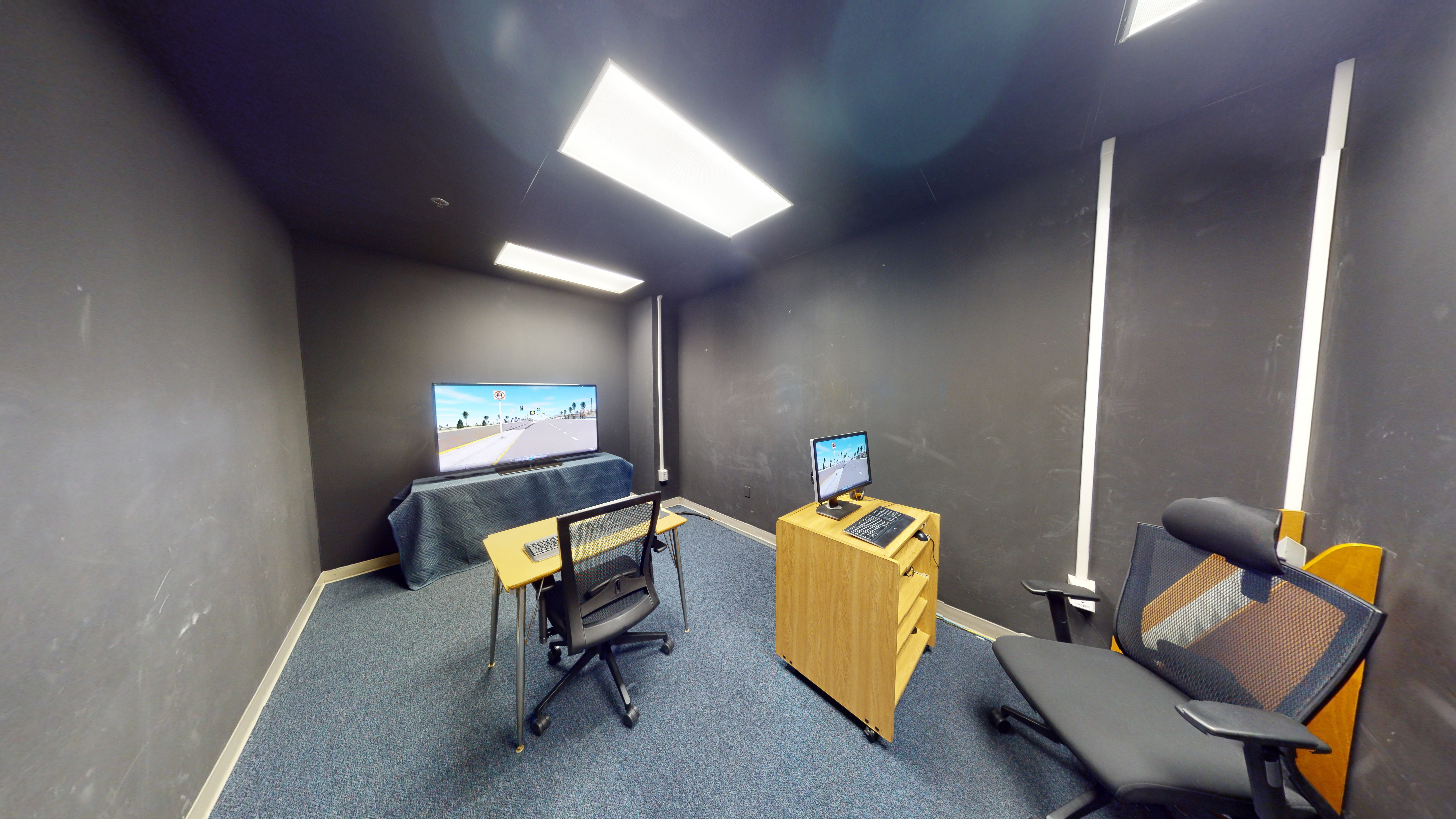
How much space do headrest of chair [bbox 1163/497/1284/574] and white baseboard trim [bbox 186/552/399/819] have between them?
3.31m

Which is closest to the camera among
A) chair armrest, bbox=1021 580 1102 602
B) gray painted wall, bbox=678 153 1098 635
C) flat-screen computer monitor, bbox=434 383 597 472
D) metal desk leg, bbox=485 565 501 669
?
chair armrest, bbox=1021 580 1102 602

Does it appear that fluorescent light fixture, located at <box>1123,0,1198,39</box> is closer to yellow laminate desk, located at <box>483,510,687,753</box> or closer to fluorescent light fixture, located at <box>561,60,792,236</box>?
fluorescent light fixture, located at <box>561,60,792,236</box>

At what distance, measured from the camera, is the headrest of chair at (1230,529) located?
941 mm

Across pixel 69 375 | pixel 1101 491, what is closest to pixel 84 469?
pixel 69 375

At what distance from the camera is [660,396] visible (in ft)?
11.7

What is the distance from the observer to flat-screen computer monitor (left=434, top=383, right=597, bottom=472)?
274 centimetres

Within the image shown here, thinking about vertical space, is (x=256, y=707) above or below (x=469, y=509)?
below

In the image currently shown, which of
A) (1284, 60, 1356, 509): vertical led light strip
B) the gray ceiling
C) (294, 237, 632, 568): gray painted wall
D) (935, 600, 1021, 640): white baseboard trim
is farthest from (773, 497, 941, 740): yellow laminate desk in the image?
(294, 237, 632, 568): gray painted wall

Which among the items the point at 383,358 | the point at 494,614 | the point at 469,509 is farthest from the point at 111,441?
the point at 383,358

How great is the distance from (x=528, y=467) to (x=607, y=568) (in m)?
1.92

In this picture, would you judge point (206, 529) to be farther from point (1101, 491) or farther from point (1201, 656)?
point (1101, 491)

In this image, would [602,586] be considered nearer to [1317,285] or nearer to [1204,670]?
[1204,670]

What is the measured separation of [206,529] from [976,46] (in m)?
3.24

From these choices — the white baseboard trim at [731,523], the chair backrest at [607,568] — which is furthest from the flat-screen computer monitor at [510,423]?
the chair backrest at [607,568]
